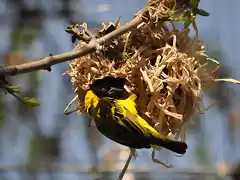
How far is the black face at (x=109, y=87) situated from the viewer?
4.39ft

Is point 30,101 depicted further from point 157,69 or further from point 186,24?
point 186,24

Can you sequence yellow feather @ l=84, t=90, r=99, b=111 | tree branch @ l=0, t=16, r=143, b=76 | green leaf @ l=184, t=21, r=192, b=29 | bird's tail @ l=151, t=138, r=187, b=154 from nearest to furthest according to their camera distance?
1. tree branch @ l=0, t=16, r=143, b=76
2. bird's tail @ l=151, t=138, r=187, b=154
3. yellow feather @ l=84, t=90, r=99, b=111
4. green leaf @ l=184, t=21, r=192, b=29

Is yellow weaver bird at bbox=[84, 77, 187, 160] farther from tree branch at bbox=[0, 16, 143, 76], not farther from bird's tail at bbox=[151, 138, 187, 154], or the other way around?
tree branch at bbox=[0, 16, 143, 76]

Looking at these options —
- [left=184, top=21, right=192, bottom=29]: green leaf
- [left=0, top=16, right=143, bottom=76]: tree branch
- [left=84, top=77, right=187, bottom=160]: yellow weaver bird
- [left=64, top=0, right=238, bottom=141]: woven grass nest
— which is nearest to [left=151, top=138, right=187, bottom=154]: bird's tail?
[left=84, top=77, right=187, bottom=160]: yellow weaver bird

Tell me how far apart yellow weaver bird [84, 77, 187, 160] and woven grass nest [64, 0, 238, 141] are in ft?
0.13

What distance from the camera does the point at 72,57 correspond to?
114 cm

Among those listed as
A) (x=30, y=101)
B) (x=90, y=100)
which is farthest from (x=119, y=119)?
(x=30, y=101)

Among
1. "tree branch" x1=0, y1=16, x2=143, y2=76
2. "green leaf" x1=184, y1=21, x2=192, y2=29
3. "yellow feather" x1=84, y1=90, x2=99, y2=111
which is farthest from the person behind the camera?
"green leaf" x1=184, y1=21, x2=192, y2=29

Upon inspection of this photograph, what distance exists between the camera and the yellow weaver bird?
1230 millimetres

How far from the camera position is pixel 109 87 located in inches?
53.2

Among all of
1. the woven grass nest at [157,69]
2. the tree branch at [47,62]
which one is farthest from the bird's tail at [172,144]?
the tree branch at [47,62]

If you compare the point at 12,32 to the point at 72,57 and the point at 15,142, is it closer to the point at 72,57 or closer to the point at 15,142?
the point at 15,142

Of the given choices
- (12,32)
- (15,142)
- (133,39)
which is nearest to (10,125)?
(15,142)

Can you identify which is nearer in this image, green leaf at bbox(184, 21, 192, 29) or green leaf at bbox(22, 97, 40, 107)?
green leaf at bbox(22, 97, 40, 107)
